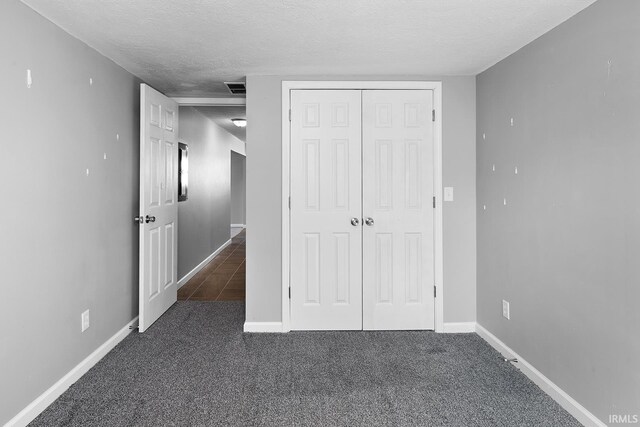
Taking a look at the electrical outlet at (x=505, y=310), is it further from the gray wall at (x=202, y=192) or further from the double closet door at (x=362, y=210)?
the gray wall at (x=202, y=192)

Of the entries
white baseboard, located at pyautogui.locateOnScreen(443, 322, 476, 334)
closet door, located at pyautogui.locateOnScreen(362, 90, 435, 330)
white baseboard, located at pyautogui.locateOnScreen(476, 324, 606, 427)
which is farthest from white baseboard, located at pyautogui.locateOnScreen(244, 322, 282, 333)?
white baseboard, located at pyautogui.locateOnScreen(476, 324, 606, 427)

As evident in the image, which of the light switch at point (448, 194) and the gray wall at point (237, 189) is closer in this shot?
the light switch at point (448, 194)

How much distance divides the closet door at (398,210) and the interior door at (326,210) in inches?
3.8

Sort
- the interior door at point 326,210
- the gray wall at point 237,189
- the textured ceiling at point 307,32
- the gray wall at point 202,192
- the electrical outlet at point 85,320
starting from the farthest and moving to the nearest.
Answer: the gray wall at point 237,189 < the gray wall at point 202,192 < the interior door at point 326,210 < the electrical outlet at point 85,320 < the textured ceiling at point 307,32

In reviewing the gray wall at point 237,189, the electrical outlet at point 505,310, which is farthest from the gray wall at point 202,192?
the electrical outlet at point 505,310

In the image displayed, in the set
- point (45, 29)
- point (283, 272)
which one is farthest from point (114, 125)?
point (283, 272)

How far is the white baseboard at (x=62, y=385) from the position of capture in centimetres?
190

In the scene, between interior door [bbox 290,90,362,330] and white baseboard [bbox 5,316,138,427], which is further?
interior door [bbox 290,90,362,330]

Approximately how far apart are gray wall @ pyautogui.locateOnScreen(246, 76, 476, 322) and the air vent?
323 mm

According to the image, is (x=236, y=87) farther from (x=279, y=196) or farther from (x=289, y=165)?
(x=279, y=196)

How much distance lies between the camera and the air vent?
3.40m

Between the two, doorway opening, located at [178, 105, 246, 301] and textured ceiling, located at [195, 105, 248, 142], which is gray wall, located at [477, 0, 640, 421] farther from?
textured ceiling, located at [195, 105, 248, 142]

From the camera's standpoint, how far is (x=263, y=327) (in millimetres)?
3168

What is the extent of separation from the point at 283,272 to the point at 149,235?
1.17m
